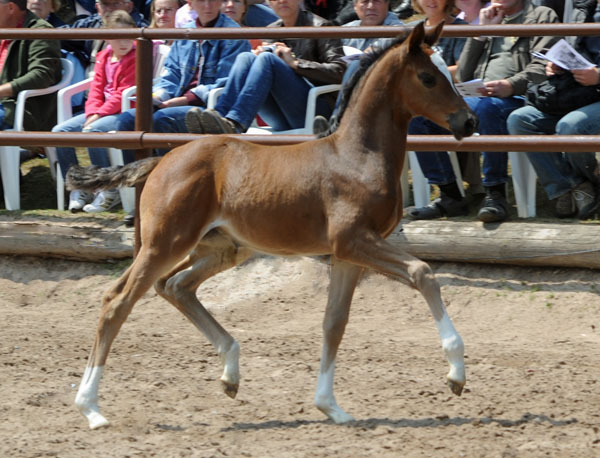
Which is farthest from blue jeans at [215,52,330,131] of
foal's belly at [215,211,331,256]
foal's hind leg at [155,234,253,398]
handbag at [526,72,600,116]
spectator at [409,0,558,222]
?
foal's belly at [215,211,331,256]

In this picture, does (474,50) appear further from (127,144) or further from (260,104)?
(127,144)

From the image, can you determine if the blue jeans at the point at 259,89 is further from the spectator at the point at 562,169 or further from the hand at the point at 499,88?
the spectator at the point at 562,169

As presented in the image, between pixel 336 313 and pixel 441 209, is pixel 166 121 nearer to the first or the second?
pixel 441 209

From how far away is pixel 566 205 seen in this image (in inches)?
272

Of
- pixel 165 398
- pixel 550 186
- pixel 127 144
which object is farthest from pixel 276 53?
pixel 165 398

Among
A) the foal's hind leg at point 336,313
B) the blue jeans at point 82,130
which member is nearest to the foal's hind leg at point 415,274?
the foal's hind leg at point 336,313

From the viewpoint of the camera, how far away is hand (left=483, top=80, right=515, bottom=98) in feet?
22.6

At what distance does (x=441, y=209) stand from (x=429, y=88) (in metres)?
2.55

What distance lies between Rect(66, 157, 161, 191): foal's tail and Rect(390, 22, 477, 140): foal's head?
4.60ft

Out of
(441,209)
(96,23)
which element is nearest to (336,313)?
(441,209)

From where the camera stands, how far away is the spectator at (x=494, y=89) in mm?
6934

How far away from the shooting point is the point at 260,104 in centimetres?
721

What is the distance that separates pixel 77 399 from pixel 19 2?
4869 mm

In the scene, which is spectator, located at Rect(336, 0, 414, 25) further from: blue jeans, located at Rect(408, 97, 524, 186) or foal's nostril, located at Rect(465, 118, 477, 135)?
foal's nostril, located at Rect(465, 118, 477, 135)
